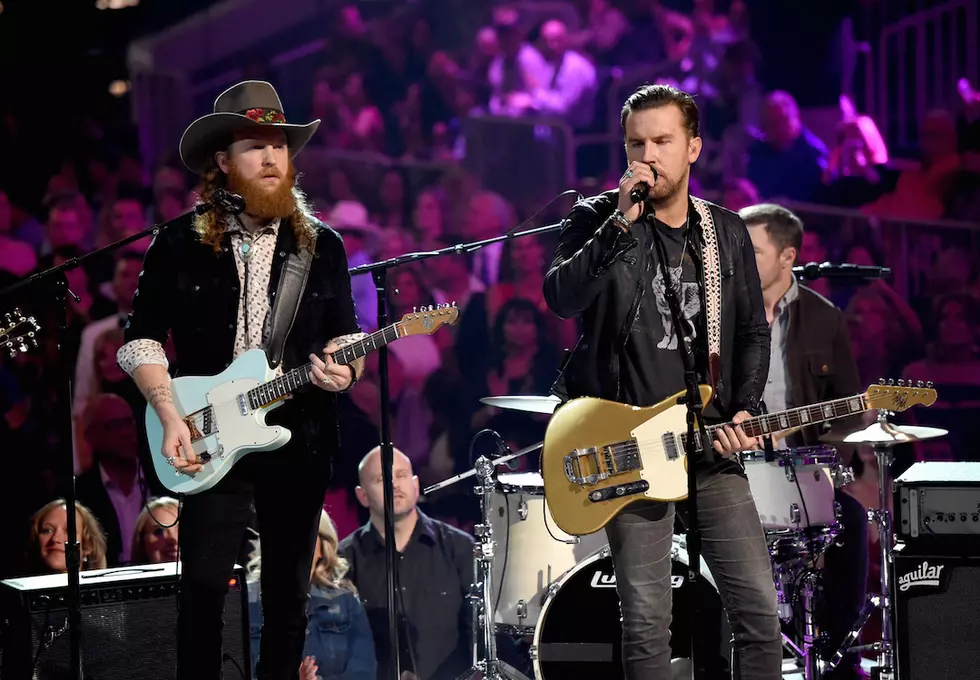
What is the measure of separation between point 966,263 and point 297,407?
455 cm

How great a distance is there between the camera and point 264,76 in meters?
6.60

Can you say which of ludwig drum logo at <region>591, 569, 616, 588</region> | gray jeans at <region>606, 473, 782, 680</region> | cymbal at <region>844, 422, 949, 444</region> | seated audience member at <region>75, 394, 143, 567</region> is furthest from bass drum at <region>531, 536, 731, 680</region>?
seated audience member at <region>75, 394, 143, 567</region>

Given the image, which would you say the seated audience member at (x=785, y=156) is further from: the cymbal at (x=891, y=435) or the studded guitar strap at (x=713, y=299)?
the studded guitar strap at (x=713, y=299)

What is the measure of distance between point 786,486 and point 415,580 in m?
1.95

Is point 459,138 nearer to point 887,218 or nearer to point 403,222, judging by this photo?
point 403,222

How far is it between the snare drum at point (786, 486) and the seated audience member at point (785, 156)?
9.03 ft

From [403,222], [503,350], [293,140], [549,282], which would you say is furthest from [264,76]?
[549,282]

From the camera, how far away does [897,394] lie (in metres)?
3.32

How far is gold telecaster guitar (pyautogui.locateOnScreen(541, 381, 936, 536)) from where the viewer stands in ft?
9.91

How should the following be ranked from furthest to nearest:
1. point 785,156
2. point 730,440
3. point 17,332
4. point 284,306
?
point 785,156 < point 17,332 < point 284,306 < point 730,440

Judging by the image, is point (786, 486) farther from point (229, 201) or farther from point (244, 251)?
point (229, 201)

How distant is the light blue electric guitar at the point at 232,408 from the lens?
11.0 feet

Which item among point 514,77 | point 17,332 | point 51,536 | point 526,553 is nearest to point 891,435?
point 526,553

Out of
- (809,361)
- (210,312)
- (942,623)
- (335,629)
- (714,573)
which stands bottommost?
(335,629)
